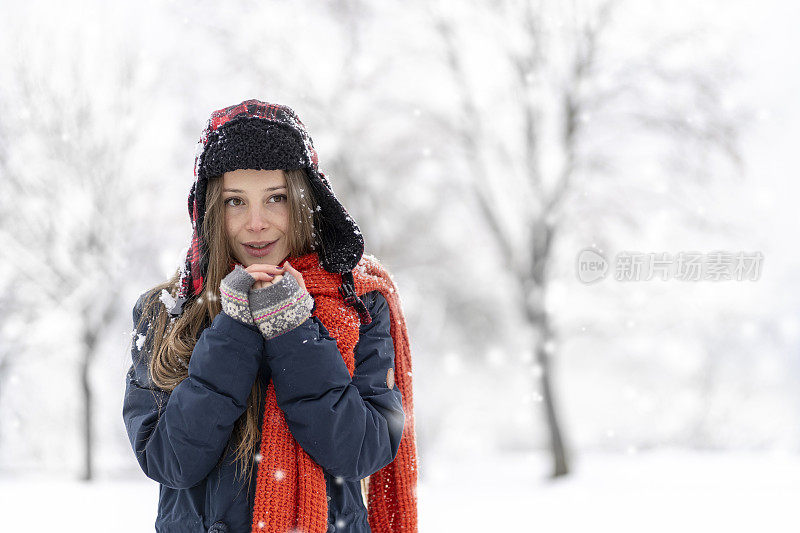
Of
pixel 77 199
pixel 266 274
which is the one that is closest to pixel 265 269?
pixel 266 274

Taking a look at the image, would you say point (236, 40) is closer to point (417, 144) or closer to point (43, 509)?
point (417, 144)

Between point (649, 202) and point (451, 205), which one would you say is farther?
point (451, 205)

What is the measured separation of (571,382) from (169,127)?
8632 mm

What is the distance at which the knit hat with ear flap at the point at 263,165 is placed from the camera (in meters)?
1.55

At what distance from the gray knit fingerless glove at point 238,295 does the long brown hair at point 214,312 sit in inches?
7.6

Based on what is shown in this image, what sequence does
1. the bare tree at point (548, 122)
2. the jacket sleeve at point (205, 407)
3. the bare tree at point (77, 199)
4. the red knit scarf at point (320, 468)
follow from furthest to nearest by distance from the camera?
the bare tree at point (77, 199) < the bare tree at point (548, 122) < the red knit scarf at point (320, 468) < the jacket sleeve at point (205, 407)

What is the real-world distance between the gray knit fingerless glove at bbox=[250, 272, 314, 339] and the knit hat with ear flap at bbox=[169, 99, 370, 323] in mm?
280

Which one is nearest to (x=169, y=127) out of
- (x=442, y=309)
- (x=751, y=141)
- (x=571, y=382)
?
(x=442, y=309)

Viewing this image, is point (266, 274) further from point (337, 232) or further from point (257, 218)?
point (337, 232)

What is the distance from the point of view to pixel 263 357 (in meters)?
1.49

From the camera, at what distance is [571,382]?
41.3ft

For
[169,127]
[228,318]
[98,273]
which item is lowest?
[228,318]

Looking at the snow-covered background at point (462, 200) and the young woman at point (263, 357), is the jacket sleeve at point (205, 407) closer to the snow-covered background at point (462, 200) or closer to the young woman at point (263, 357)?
the young woman at point (263, 357)

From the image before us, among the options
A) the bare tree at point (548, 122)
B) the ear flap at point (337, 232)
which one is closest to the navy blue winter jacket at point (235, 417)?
the ear flap at point (337, 232)
